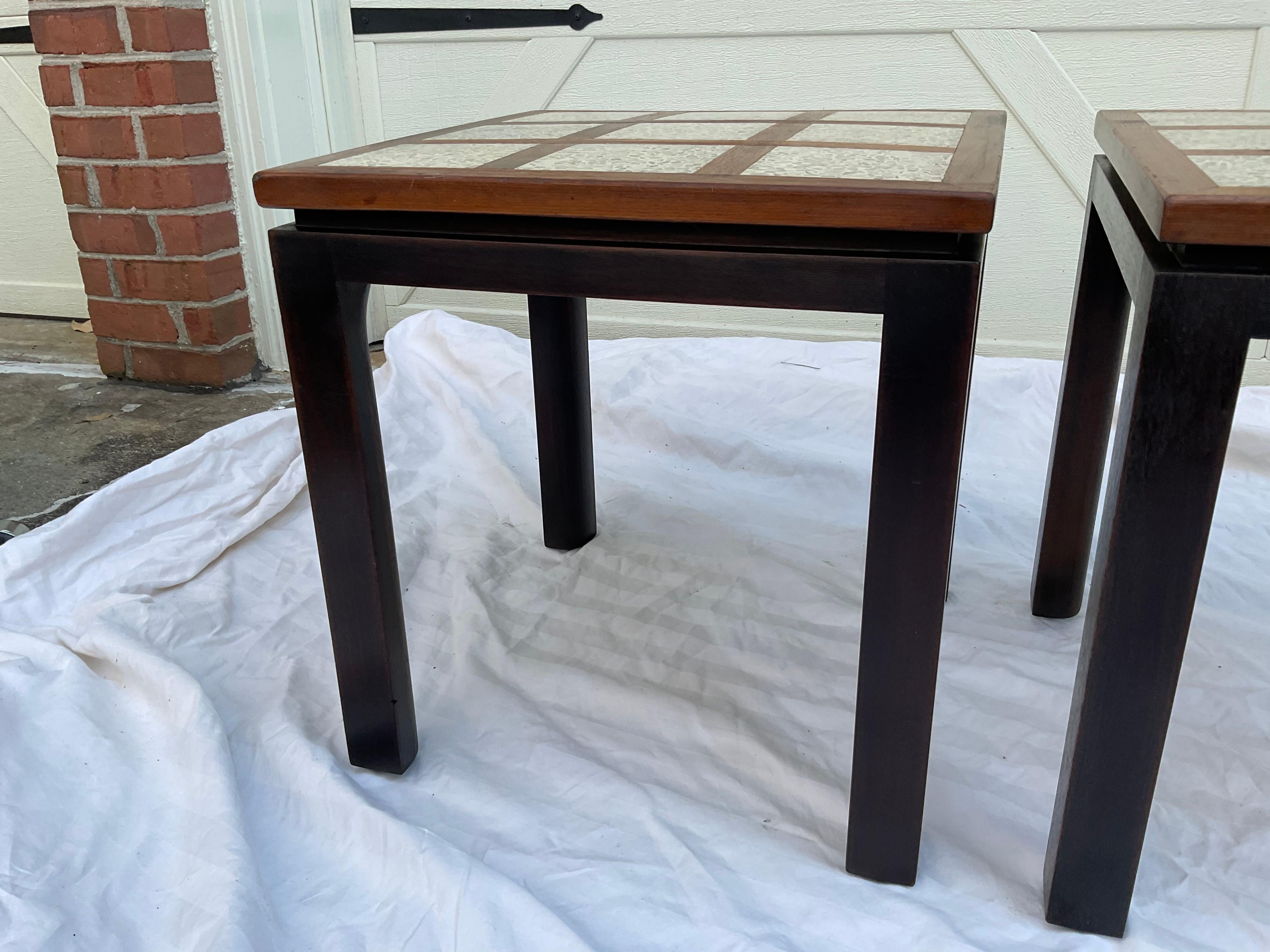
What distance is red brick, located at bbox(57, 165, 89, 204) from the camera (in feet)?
6.27

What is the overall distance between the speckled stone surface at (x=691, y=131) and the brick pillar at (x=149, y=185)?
1.17 meters

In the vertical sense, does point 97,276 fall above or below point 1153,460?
below

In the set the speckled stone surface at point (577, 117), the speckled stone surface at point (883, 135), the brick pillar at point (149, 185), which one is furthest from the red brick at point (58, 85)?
the speckled stone surface at point (883, 135)

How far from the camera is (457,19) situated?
2062mm

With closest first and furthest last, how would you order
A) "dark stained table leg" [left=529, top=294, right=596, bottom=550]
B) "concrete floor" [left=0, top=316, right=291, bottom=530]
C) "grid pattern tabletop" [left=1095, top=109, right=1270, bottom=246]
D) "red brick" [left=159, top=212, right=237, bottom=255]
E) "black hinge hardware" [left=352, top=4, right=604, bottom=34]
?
"grid pattern tabletop" [left=1095, top=109, right=1270, bottom=246] → "dark stained table leg" [left=529, top=294, right=596, bottom=550] → "concrete floor" [left=0, top=316, right=291, bottom=530] → "red brick" [left=159, top=212, right=237, bottom=255] → "black hinge hardware" [left=352, top=4, right=604, bottom=34]

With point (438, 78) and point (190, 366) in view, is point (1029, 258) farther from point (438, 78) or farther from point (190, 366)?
point (190, 366)

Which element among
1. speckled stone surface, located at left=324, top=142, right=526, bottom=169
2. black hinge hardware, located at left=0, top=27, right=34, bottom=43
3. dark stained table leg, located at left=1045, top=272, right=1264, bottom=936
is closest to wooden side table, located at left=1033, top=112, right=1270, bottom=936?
dark stained table leg, located at left=1045, top=272, right=1264, bottom=936

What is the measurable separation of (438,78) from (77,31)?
0.66m

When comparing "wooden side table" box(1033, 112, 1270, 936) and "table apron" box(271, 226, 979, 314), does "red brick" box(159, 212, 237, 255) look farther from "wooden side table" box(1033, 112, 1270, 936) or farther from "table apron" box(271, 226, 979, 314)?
"wooden side table" box(1033, 112, 1270, 936)

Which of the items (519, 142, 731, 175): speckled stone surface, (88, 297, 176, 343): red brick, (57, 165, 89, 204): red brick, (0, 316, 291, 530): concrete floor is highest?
(519, 142, 731, 175): speckled stone surface

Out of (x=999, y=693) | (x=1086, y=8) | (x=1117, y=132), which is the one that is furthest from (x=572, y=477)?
(x=1086, y=8)

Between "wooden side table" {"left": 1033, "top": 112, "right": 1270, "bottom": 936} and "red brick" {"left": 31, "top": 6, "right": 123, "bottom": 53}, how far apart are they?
1.68 metres

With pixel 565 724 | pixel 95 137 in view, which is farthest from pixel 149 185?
pixel 565 724

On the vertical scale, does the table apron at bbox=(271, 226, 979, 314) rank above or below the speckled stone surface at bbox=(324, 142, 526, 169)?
below
